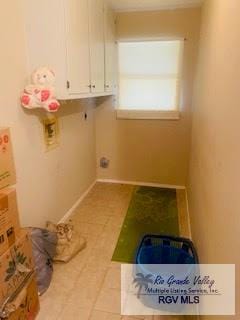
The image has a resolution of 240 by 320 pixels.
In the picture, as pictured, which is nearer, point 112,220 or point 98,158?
point 112,220

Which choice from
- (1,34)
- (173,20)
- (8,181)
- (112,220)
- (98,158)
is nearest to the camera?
(8,181)

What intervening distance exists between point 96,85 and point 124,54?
910mm

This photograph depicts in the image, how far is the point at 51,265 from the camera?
1917 mm

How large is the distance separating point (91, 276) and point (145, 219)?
98 centimetres

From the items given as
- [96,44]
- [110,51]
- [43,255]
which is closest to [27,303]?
[43,255]

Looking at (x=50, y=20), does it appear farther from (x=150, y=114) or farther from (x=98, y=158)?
(x=98, y=158)

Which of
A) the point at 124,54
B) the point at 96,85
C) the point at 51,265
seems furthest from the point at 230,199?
the point at 124,54

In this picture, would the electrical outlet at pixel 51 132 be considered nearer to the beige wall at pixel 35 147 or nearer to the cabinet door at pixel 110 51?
the beige wall at pixel 35 147

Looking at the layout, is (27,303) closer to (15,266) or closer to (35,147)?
(15,266)

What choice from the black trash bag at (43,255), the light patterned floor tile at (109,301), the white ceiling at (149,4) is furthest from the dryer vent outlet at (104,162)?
the light patterned floor tile at (109,301)

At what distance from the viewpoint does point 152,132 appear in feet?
11.0

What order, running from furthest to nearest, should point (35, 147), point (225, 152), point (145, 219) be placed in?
1. point (145, 219)
2. point (35, 147)
3. point (225, 152)

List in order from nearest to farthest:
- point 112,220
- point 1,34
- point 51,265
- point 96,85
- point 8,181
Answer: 1. point 8,181
2. point 1,34
3. point 51,265
4. point 96,85
5. point 112,220

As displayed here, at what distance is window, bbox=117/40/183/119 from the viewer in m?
3.01
